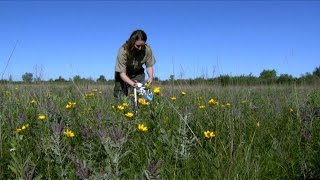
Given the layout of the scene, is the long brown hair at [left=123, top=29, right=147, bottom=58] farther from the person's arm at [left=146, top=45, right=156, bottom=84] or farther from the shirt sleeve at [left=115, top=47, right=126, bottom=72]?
the person's arm at [left=146, top=45, right=156, bottom=84]

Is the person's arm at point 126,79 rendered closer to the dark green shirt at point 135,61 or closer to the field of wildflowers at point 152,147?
the dark green shirt at point 135,61

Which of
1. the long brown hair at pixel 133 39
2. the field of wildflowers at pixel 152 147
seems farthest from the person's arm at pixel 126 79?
the field of wildflowers at pixel 152 147

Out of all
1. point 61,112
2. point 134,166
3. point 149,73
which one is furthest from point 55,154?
point 149,73

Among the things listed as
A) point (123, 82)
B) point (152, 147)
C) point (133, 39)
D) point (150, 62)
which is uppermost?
point (133, 39)

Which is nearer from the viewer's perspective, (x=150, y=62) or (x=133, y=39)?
(x=133, y=39)

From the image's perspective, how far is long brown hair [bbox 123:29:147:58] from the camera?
6.21 metres

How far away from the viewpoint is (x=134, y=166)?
9.19ft

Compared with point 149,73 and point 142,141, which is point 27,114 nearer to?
point 142,141

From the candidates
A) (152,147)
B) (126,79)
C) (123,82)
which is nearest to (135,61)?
(123,82)

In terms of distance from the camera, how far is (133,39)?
6.24 meters

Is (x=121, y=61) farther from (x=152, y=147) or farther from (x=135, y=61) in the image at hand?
(x=152, y=147)

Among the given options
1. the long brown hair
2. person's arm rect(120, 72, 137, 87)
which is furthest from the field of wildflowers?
the long brown hair

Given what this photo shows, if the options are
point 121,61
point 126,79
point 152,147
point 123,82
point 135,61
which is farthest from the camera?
point 123,82

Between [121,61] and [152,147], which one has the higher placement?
[121,61]
